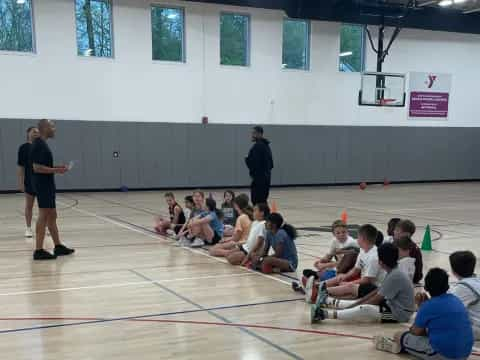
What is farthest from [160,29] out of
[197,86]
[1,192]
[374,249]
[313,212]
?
[374,249]

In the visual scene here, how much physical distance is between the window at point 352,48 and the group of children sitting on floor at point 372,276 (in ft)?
45.2

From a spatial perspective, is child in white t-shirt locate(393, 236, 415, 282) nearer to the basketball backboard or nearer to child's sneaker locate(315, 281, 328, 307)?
child's sneaker locate(315, 281, 328, 307)

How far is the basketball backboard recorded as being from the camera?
17.4m

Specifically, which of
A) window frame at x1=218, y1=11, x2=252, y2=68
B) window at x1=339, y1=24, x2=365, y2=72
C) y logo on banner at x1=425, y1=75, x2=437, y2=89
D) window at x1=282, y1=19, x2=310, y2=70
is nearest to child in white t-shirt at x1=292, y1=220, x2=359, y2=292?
window frame at x1=218, y1=11, x2=252, y2=68

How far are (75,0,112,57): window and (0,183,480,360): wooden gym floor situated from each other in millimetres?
8256

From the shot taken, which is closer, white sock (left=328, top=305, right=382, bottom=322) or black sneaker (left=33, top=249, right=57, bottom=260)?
white sock (left=328, top=305, right=382, bottom=322)

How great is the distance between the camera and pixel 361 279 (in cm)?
459

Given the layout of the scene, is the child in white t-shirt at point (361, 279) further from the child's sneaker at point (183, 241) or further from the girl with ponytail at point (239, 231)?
the child's sneaker at point (183, 241)

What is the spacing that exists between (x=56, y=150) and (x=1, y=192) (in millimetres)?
2063

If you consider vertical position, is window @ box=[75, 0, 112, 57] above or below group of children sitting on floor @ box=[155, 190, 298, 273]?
above

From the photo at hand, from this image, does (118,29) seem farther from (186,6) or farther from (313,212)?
(313,212)

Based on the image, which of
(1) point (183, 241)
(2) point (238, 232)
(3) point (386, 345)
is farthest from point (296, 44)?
(3) point (386, 345)

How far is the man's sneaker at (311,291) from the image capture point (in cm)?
467

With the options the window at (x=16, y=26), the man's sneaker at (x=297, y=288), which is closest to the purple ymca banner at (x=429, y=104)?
the window at (x=16, y=26)
